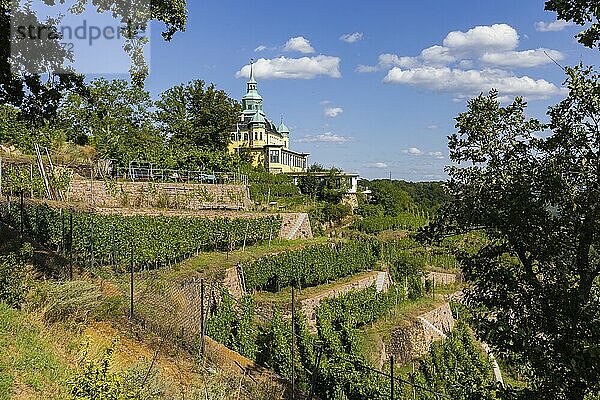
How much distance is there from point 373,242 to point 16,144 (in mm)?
16802

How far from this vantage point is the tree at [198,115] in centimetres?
3247

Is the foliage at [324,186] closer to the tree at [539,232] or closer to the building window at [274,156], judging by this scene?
the building window at [274,156]

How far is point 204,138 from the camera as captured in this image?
3275 cm

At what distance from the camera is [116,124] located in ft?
96.0

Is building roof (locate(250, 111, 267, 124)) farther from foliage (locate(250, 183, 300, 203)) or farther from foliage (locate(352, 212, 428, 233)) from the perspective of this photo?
foliage (locate(352, 212, 428, 233))

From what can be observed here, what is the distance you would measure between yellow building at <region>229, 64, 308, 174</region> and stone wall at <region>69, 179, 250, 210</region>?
16.8 meters

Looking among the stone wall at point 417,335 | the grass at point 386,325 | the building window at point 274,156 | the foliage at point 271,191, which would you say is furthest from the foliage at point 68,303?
the building window at point 274,156

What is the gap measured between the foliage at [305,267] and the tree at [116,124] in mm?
8082

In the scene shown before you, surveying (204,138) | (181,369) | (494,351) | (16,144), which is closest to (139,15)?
(181,369)

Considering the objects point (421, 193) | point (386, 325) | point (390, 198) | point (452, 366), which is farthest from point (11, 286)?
point (421, 193)

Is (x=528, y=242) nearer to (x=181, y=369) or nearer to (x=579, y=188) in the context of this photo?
(x=579, y=188)

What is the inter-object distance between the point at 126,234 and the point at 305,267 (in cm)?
680

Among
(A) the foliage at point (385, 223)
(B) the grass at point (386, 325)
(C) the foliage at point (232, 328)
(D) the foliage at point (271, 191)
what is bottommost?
(B) the grass at point (386, 325)

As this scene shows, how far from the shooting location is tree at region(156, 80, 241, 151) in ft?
107
